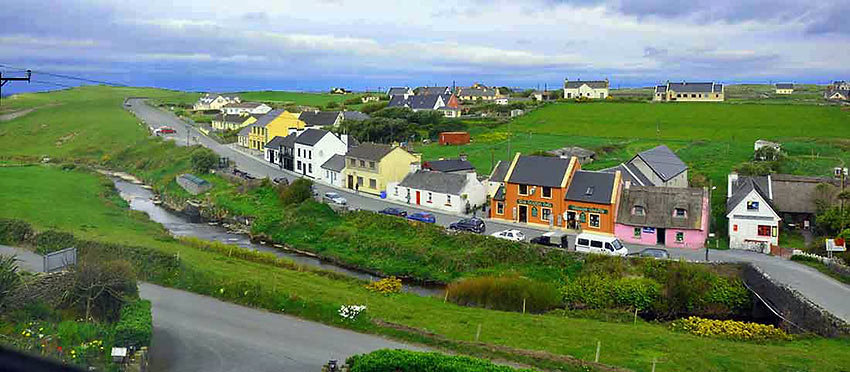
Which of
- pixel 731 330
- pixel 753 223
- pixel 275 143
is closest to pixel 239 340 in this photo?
pixel 731 330

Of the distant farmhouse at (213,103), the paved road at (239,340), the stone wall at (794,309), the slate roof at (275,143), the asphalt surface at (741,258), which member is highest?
the distant farmhouse at (213,103)

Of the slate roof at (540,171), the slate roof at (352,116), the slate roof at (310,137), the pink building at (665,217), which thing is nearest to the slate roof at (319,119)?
the slate roof at (352,116)

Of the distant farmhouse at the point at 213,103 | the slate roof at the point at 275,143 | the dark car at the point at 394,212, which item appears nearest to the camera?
the dark car at the point at 394,212

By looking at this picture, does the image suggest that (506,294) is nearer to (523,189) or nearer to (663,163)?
(523,189)

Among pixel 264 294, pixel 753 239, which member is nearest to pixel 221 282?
pixel 264 294

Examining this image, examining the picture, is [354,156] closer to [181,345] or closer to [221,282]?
[221,282]

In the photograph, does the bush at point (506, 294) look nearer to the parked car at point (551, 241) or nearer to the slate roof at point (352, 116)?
the parked car at point (551, 241)

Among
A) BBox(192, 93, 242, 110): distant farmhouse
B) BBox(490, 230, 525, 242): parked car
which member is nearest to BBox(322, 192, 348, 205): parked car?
BBox(490, 230, 525, 242): parked car

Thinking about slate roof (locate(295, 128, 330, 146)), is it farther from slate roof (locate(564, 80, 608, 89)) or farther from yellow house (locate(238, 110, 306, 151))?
slate roof (locate(564, 80, 608, 89))
